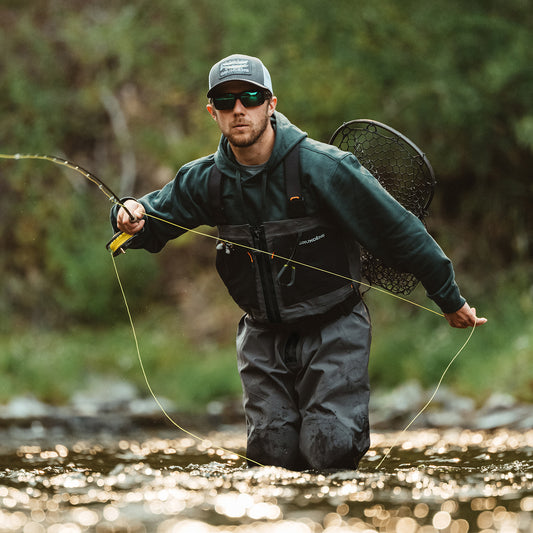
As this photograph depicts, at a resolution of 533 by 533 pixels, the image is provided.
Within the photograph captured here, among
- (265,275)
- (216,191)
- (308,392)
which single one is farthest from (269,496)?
(216,191)

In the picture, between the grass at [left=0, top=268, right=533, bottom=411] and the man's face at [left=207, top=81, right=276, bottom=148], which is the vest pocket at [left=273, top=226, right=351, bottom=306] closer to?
the man's face at [left=207, top=81, right=276, bottom=148]

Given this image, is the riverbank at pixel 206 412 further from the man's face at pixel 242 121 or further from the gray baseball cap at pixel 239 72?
the gray baseball cap at pixel 239 72

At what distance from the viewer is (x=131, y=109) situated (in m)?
15.6

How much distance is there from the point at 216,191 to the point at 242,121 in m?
0.36

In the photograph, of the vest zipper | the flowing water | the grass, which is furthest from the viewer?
the grass

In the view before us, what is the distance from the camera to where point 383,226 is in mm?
3877

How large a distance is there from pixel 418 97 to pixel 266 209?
21.1 feet

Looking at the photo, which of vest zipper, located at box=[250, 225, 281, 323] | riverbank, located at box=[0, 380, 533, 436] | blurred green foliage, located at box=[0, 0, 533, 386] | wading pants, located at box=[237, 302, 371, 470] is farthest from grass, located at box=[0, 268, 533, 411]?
vest zipper, located at box=[250, 225, 281, 323]

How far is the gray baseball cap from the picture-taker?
12.5 feet

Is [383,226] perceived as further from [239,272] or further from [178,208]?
[178,208]

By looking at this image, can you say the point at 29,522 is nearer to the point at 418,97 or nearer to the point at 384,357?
the point at 384,357

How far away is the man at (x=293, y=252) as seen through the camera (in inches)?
151

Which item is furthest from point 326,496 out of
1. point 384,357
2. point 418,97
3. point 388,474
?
point 418,97

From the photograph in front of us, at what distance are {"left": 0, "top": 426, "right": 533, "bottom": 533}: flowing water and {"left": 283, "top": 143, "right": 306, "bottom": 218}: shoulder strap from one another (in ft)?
3.86
